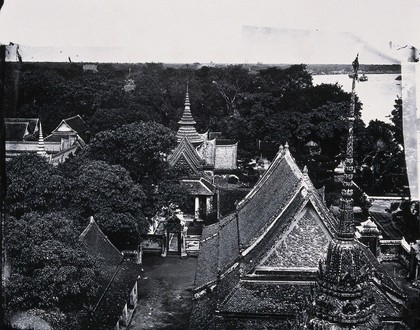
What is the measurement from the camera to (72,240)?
1788cm

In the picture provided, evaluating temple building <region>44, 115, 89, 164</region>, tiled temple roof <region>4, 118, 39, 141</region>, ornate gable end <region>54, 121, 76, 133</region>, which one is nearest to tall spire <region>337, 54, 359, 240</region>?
temple building <region>44, 115, 89, 164</region>

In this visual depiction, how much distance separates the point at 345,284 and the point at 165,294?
57.9 feet

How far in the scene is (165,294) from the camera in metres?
25.9

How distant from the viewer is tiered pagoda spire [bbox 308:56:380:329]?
9.38 meters

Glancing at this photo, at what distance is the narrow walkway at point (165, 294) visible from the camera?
23.0 meters

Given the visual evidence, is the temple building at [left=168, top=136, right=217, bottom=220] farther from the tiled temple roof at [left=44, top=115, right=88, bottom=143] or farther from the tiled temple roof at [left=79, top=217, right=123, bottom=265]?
the tiled temple roof at [left=44, top=115, right=88, bottom=143]

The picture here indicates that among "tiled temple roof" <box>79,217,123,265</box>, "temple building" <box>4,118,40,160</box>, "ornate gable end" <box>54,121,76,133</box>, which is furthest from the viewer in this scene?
"ornate gable end" <box>54,121,76,133</box>

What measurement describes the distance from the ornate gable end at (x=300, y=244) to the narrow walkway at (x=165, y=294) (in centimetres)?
674

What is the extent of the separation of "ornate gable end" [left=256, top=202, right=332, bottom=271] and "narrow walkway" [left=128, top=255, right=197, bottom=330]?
6.74 metres

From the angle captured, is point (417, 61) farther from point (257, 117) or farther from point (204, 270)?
point (257, 117)

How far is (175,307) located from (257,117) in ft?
87.8

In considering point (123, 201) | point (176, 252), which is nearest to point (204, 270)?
point (123, 201)

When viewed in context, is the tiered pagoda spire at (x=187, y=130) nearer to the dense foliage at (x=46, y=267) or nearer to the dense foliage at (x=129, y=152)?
the dense foliage at (x=129, y=152)

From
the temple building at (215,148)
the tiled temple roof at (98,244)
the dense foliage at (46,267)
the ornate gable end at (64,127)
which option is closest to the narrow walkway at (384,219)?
the tiled temple roof at (98,244)
